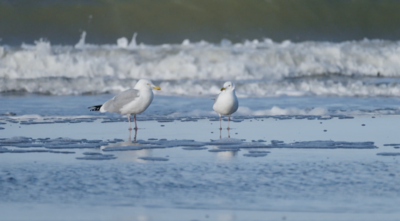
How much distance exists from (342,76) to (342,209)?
16.1 metres

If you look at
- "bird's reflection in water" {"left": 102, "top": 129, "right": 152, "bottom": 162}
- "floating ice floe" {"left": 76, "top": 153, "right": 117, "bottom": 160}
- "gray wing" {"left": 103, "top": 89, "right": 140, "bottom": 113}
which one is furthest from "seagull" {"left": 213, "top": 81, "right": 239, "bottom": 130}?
"floating ice floe" {"left": 76, "top": 153, "right": 117, "bottom": 160}

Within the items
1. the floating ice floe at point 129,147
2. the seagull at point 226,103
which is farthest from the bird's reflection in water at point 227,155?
the seagull at point 226,103

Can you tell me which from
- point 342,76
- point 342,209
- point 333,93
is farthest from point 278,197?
point 342,76

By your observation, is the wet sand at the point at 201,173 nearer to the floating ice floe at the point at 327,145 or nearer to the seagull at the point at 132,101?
the floating ice floe at the point at 327,145

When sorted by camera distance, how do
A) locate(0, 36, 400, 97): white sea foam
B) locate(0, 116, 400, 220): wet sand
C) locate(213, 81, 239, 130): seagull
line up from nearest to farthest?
locate(0, 116, 400, 220): wet sand < locate(213, 81, 239, 130): seagull < locate(0, 36, 400, 97): white sea foam

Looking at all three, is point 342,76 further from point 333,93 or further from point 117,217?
point 117,217

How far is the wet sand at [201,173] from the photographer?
4.01 metres

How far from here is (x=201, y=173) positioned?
5.11 metres

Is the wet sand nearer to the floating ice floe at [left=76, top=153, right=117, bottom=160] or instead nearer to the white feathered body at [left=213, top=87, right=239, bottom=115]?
the floating ice floe at [left=76, top=153, right=117, bottom=160]

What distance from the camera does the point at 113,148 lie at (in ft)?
21.4

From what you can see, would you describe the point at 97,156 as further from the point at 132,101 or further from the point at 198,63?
the point at 198,63

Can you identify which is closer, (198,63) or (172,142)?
(172,142)

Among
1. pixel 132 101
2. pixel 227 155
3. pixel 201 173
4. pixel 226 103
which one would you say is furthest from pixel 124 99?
pixel 201 173

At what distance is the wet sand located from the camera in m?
4.01
